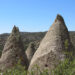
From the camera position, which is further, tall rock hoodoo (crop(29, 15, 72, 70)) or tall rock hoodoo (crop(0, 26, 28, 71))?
tall rock hoodoo (crop(0, 26, 28, 71))

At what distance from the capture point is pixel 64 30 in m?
9.61

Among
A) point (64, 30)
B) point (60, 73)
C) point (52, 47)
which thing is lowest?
point (60, 73)

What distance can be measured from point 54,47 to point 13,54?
84.1 inches

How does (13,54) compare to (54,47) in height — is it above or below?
below

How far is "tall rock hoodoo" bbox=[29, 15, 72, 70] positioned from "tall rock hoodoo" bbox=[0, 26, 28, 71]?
0.92 m

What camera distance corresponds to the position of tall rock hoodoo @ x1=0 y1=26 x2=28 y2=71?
9812 mm

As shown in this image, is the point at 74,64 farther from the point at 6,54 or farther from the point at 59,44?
the point at 6,54

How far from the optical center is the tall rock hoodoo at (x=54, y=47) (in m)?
8.48

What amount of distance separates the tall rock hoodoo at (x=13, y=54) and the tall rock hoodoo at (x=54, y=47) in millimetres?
918

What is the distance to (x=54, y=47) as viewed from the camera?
892 centimetres

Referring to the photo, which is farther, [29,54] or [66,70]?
[29,54]

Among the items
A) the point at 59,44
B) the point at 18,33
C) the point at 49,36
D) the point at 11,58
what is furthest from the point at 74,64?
the point at 18,33

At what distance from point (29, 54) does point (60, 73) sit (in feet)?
38.8

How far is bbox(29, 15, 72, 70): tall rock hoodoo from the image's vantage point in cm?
848
